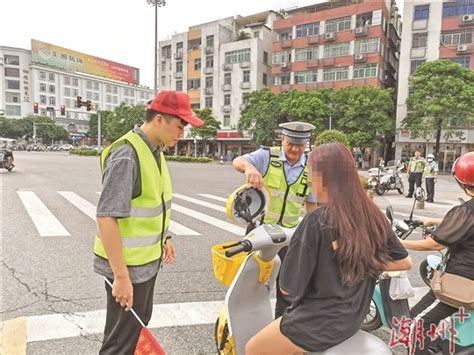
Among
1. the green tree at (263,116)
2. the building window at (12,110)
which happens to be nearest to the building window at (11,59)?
the building window at (12,110)

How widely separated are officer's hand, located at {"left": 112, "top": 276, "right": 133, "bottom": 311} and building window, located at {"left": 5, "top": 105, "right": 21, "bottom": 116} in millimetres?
97379

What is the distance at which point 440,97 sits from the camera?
2589 centimetres

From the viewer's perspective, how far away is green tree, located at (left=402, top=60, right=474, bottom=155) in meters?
25.3

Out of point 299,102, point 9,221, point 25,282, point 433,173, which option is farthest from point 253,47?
point 25,282

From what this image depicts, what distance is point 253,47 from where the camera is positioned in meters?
40.8

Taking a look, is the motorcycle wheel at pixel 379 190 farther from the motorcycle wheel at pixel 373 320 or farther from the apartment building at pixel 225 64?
the apartment building at pixel 225 64

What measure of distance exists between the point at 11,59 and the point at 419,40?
85.9 metres

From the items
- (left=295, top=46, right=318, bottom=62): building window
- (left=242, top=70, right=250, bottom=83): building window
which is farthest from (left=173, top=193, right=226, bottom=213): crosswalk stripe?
(left=242, top=70, right=250, bottom=83): building window

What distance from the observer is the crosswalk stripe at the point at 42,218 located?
20.3ft

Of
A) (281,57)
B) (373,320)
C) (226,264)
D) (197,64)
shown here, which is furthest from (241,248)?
(197,64)

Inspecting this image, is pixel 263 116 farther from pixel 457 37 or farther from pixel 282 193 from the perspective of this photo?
pixel 282 193

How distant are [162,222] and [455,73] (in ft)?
98.6

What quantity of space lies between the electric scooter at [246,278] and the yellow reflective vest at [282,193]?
0.61m

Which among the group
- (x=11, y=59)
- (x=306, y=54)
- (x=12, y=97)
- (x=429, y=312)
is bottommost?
(x=429, y=312)
